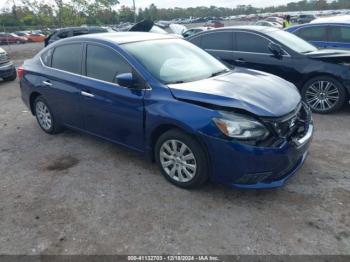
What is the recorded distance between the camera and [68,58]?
464 cm

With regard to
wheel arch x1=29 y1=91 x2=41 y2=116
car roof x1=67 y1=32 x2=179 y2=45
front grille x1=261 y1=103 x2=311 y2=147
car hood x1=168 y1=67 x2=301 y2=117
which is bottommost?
wheel arch x1=29 y1=91 x2=41 y2=116

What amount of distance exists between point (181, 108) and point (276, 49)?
3.72 m

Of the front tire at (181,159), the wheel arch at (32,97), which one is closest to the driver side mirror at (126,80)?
the front tire at (181,159)

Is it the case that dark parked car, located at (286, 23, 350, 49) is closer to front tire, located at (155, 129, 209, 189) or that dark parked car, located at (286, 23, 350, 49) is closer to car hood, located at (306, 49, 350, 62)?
car hood, located at (306, 49, 350, 62)

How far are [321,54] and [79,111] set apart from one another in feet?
14.8

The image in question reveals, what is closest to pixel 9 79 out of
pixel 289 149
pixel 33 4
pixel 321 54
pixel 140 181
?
pixel 140 181

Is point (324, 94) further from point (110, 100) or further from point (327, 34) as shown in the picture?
point (110, 100)

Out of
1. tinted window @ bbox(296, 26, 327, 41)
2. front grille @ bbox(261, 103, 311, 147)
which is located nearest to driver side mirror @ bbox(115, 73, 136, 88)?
front grille @ bbox(261, 103, 311, 147)

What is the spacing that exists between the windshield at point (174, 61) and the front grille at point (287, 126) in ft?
3.64

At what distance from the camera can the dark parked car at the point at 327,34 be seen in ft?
26.6

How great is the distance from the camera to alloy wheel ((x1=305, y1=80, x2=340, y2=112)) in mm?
5879

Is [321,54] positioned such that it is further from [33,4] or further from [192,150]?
[33,4]

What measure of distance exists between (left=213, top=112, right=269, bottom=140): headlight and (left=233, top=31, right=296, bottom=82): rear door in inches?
141

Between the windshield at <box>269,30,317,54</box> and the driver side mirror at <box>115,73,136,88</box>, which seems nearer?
the driver side mirror at <box>115,73,136,88</box>
